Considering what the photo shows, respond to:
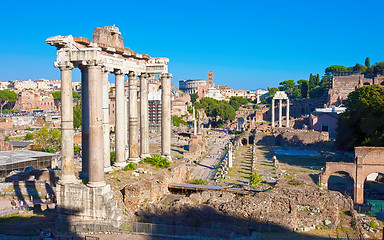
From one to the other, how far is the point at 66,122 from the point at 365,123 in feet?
102

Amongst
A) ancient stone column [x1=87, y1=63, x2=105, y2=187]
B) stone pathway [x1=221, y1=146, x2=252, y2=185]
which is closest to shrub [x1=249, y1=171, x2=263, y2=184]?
stone pathway [x1=221, y1=146, x2=252, y2=185]

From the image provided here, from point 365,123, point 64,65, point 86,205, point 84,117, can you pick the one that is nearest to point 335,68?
point 365,123

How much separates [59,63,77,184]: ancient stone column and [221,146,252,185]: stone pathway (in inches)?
696

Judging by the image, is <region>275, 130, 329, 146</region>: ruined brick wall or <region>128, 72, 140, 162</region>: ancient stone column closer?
<region>128, 72, 140, 162</region>: ancient stone column

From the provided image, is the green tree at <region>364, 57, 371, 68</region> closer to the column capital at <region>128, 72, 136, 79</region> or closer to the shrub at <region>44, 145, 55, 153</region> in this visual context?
the shrub at <region>44, 145, 55, 153</region>

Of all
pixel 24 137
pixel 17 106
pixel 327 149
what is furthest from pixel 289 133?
pixel 17 106

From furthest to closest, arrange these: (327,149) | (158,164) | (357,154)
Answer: (327,149)
(357,154)
(158,164)

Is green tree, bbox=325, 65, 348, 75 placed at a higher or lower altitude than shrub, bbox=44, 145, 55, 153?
higher

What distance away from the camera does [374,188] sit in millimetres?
27125

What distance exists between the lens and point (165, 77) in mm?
19672

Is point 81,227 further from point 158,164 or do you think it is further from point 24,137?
point 24,137

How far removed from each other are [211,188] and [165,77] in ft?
23.0

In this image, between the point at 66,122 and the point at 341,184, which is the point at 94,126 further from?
the point at 341,184

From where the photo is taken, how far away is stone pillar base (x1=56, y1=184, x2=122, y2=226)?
1302 cm
